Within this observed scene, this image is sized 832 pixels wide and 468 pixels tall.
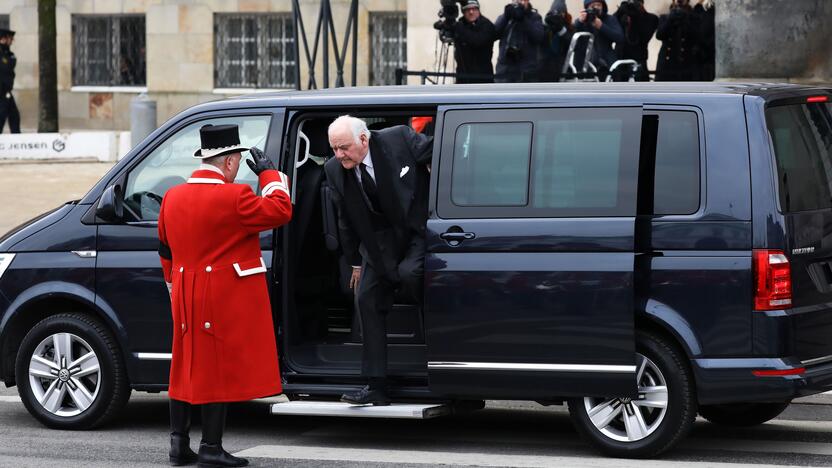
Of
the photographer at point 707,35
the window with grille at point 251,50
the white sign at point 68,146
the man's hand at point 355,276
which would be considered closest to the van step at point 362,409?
the man's hand at point 355,276

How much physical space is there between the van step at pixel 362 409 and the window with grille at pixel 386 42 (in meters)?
24.0

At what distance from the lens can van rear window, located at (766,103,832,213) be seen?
7.54 meters

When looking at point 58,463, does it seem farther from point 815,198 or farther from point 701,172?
point 815,198

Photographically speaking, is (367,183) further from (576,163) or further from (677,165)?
(677,165)

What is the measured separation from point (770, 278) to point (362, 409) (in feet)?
6.96

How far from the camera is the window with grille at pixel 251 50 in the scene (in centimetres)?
3303

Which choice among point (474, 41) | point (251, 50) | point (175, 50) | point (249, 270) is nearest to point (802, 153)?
point (249, 270)

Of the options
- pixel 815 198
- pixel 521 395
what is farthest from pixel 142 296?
pixel 815 198

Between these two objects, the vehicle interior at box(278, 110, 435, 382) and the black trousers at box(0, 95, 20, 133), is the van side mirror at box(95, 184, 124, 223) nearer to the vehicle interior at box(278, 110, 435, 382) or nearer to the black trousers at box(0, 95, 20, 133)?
the vehicle interior at box(278, 110, 435, 382)

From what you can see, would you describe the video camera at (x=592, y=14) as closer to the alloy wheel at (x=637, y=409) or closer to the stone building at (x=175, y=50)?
the alloy wheel at (x=637, y=409)

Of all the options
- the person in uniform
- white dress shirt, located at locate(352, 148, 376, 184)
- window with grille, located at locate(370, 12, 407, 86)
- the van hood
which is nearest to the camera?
white dress shirt, located at locate(352, 148, 376, 184)

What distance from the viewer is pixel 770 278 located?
7.32 m

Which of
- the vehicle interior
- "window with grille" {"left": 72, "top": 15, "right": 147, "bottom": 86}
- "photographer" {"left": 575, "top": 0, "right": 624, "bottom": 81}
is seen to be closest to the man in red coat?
the vehicle interior

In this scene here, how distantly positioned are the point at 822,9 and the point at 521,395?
11578 millimetres
